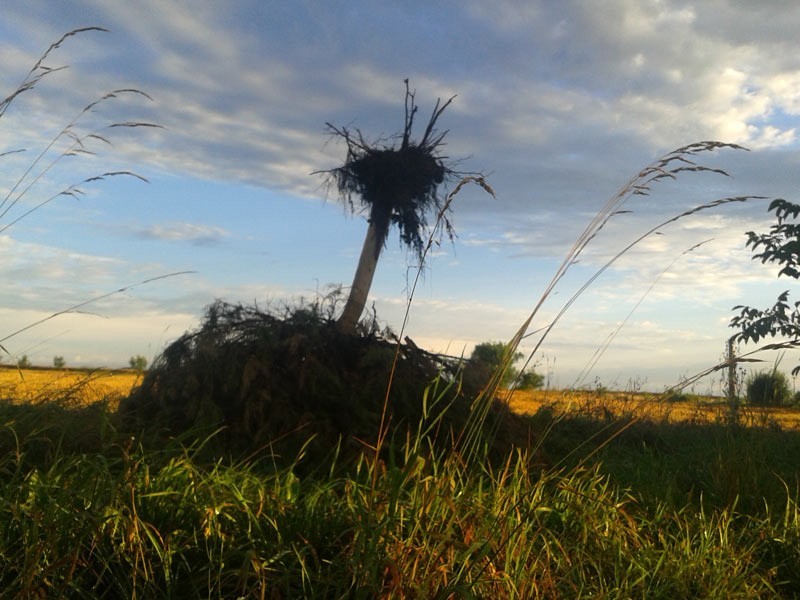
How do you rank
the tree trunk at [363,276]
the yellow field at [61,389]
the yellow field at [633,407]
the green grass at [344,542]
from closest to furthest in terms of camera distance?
the green grass at [344,542] → the yellow field at [61,389] → the tree trunk at [363,276] → the yellow field at [633,407]

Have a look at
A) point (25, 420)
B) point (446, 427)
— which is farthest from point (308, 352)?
point (25, 420)

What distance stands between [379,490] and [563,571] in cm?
90

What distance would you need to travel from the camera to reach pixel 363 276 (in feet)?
22.7

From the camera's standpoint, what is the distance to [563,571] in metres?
3.23

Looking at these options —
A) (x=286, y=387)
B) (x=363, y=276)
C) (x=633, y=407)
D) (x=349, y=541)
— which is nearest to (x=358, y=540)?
(x=349, y=541)

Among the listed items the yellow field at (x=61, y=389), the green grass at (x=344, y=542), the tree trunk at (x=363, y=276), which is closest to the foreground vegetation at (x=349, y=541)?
the green grass at (x=344, y=542)

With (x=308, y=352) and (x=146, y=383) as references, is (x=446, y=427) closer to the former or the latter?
(x=308, y=352)

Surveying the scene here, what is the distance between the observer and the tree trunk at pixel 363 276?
21.3ft

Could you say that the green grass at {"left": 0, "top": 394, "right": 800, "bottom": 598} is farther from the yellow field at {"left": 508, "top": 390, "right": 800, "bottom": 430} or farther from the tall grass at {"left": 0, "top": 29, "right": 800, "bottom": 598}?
the yellow field at {"left": 508, "top": 390, "right": 800, "bottom": 430}

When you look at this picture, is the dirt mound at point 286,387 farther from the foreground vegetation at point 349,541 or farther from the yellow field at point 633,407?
the yellow field at point 633,407

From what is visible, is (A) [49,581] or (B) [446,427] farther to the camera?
(B) [446,427]

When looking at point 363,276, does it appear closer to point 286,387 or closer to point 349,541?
point 286,387

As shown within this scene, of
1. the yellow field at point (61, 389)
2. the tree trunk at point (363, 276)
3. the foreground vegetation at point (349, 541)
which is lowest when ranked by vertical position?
the foreground vegetation at point (349, 541)

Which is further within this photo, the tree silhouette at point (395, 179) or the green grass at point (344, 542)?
the tree silhouette at point (395, 179)
